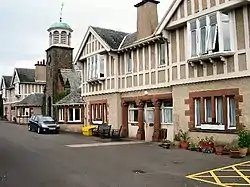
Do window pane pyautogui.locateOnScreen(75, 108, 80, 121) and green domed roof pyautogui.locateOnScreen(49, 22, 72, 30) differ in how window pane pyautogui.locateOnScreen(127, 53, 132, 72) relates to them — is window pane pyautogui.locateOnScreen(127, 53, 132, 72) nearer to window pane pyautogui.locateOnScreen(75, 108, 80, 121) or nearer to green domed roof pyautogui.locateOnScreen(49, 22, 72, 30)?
window pane pyautogui.locateOnScreen(75, 108, 80, 121)

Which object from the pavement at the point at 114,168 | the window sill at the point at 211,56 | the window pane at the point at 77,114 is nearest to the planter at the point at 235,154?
the pavement at the point at 114,168

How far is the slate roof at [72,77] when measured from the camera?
40.9 metres

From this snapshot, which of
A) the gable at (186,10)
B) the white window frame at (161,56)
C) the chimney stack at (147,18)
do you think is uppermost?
the chimney stack at (147,18)

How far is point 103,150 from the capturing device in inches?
726

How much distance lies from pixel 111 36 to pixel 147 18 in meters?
4.89

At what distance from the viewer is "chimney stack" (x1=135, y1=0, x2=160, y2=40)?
23.9 meters

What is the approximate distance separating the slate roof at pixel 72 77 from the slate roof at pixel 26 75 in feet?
66.7

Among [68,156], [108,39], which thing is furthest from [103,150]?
[108,39]

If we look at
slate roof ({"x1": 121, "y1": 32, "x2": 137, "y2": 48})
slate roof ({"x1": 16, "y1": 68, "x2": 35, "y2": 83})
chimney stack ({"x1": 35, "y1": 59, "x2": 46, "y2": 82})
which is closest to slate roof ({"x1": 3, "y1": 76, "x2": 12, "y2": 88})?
slate roof ({"x1": 16, "y1": 68, "x2": 35, "y2": 83})

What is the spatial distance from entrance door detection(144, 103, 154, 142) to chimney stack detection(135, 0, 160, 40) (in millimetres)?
4912

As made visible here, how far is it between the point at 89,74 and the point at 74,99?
5850 millimetres

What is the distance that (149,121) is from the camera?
77.5 feet

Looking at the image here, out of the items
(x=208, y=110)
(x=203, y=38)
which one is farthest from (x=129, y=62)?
(x=208, y=110)

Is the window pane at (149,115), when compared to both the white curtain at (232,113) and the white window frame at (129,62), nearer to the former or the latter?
the white window frame at (129,62)
